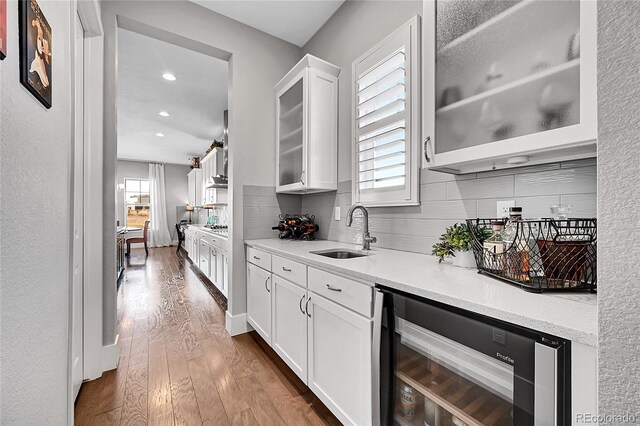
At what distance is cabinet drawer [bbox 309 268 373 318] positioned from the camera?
45.0 inches

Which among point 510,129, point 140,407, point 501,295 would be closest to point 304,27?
point 510,129

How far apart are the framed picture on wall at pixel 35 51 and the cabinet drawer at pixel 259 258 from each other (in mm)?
1424

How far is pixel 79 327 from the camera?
1738 millimetres

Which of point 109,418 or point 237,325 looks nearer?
point 109,418

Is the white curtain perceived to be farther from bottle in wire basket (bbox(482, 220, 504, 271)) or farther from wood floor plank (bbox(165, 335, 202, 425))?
bottle in wire basket (bbox(482, 220, 504, 271))

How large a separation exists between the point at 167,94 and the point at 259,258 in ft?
10.6

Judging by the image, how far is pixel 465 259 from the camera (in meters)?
1.23

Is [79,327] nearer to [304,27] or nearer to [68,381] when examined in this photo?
[68,381]

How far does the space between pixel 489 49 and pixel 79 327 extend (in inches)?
107

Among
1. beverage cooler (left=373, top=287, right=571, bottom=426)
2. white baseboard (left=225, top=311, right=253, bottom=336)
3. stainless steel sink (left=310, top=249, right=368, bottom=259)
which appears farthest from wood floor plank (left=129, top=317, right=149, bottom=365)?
beverage cooler (left=373, top=287, right=571, bottom=426)

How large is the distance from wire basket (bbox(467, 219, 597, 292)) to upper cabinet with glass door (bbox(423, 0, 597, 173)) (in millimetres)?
272

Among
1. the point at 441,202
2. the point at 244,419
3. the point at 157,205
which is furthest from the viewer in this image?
the point at 157,205

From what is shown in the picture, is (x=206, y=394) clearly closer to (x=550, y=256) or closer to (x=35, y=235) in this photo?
(x=35, y=235)

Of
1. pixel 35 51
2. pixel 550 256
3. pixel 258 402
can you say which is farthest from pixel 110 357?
pixel 550 256
